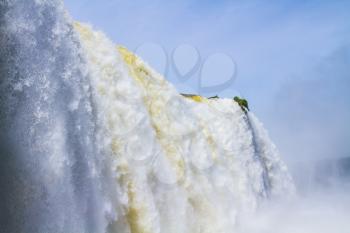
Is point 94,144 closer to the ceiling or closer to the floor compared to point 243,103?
closer to the floor

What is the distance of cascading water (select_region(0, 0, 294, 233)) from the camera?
21.1 feet

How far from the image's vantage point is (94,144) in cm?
844

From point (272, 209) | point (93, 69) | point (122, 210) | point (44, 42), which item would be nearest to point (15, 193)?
point (44, 42)

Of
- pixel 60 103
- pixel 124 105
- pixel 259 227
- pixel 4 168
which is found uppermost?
pixel 124 105

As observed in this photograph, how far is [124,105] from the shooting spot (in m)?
10.4

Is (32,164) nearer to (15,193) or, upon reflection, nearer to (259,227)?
(15,193)

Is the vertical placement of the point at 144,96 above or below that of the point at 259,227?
above

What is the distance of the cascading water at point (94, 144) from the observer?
21.1 feet

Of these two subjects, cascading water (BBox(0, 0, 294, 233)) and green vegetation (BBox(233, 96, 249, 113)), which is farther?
green vegetation (BBox(233, 96, 249, 113))

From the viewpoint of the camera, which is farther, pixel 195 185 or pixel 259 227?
pixel 259 227

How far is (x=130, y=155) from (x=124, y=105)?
3.51 ft

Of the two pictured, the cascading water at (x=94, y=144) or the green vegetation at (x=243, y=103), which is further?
the green vegetation at (x=243, y=103)

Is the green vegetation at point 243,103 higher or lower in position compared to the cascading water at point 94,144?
higher

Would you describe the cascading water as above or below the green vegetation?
below
